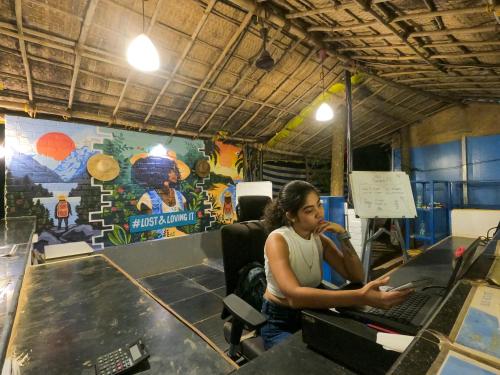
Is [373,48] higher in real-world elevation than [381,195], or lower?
higher

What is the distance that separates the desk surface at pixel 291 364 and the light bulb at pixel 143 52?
2.73m

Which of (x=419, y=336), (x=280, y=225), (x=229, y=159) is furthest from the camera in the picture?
(x=229, y=159)

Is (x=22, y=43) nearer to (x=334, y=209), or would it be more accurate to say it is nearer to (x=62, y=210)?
(x=62, y=210)

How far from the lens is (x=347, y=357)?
75 cm

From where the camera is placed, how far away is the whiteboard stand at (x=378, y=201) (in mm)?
2838

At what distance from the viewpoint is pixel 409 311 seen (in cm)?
100

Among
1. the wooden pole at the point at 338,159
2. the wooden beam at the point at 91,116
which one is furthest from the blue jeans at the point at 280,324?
the wooden pole at the point at 338,159

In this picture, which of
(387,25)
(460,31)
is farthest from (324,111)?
(460,31)

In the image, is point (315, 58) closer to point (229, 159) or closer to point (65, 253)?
point (229, 159)

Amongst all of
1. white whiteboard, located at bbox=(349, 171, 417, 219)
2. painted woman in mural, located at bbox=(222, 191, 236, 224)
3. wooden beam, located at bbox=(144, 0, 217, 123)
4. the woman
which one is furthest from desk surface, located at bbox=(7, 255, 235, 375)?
painted woman in mural, located at bbox=(222, 191, 236, 224)

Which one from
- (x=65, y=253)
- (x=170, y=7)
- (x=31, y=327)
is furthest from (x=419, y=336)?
(x=170, y=7)

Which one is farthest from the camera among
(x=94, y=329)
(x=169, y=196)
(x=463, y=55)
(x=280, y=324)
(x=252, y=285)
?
(x=169, y=196)

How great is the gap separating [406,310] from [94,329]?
1319 mm

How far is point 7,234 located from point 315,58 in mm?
4489
